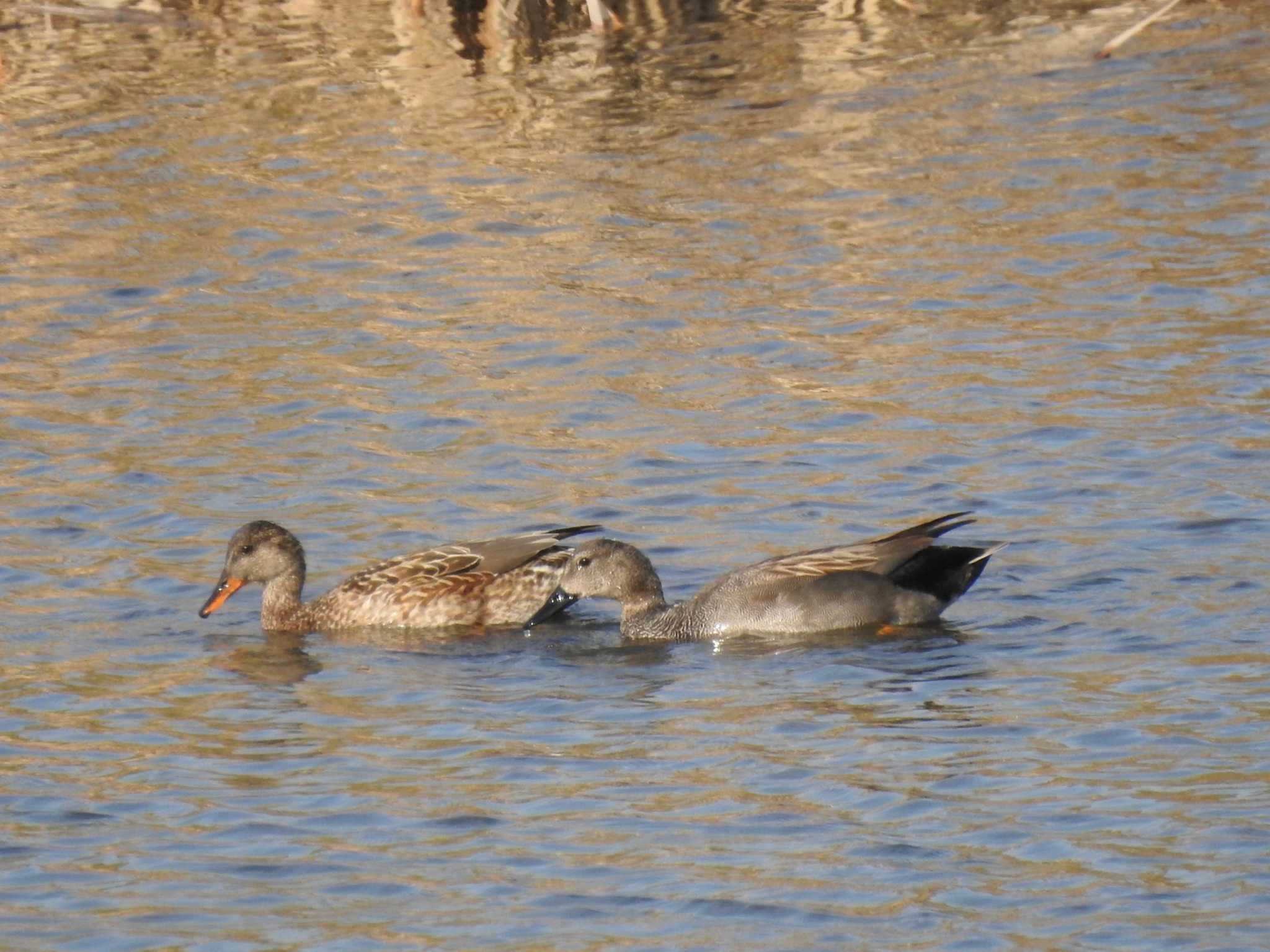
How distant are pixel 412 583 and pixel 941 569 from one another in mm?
2457

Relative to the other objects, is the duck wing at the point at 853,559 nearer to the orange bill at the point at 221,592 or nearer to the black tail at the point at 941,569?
the black tail at the point at 941,569

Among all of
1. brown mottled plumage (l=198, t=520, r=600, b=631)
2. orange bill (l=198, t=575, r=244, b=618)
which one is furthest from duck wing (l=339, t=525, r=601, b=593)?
orange bill (l=198, t=575, r=244, b=618)

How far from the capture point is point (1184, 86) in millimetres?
18938

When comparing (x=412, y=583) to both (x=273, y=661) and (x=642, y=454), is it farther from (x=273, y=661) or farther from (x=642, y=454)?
(x=642, y=454)

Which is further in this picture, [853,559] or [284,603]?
[284,603]

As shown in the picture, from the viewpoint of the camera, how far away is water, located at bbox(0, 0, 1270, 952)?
7.34 meters

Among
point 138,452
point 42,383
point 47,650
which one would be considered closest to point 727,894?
point 47,650

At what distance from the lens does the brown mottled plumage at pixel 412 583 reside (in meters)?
10.9

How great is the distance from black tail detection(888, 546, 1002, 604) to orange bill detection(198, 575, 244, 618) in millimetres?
3084

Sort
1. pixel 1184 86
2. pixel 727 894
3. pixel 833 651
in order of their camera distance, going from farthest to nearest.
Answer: pixel 1184 86, pixel 833 651, pixel 727 894

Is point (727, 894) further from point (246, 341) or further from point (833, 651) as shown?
point (246, 341)

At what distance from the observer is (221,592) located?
36.0ft

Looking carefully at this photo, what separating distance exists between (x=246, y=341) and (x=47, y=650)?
504 cm

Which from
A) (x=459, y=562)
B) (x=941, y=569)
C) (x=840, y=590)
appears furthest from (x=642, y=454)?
(x=941, y=569)
